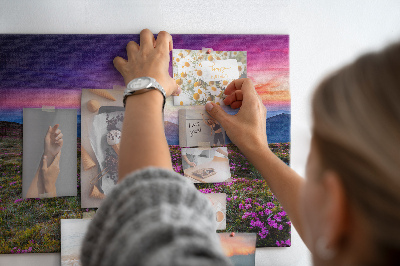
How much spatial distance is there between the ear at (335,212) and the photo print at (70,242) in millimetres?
652

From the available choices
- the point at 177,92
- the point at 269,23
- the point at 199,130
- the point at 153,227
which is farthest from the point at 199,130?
the point at 153,227

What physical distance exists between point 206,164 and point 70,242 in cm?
39

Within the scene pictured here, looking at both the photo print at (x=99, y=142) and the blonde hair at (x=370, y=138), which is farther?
the photo print at (x=99, y=142)

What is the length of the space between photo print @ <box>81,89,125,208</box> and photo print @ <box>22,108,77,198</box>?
3 cm

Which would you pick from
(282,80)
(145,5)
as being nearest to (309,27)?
(282,80)

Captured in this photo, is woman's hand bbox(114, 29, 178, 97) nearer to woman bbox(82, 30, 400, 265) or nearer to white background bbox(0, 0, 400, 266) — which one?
white background bbox(0, 0, 400, 266)

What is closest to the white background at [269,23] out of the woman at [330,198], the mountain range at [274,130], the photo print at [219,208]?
the mountain range at [274,130]

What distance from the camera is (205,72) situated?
894mm

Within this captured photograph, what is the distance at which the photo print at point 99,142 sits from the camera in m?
0.84

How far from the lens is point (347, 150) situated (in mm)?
340

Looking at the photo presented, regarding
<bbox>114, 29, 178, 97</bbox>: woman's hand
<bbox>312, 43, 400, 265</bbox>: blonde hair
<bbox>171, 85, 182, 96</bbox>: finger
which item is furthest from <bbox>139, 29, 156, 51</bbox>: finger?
<bbox>312, 43, 400, 265</bbox>: blonde hair

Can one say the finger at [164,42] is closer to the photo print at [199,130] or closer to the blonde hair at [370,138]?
the photo print at [199,130]

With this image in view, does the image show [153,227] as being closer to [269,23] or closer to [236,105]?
[236,105]

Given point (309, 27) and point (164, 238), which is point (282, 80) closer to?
point (309, 27)
